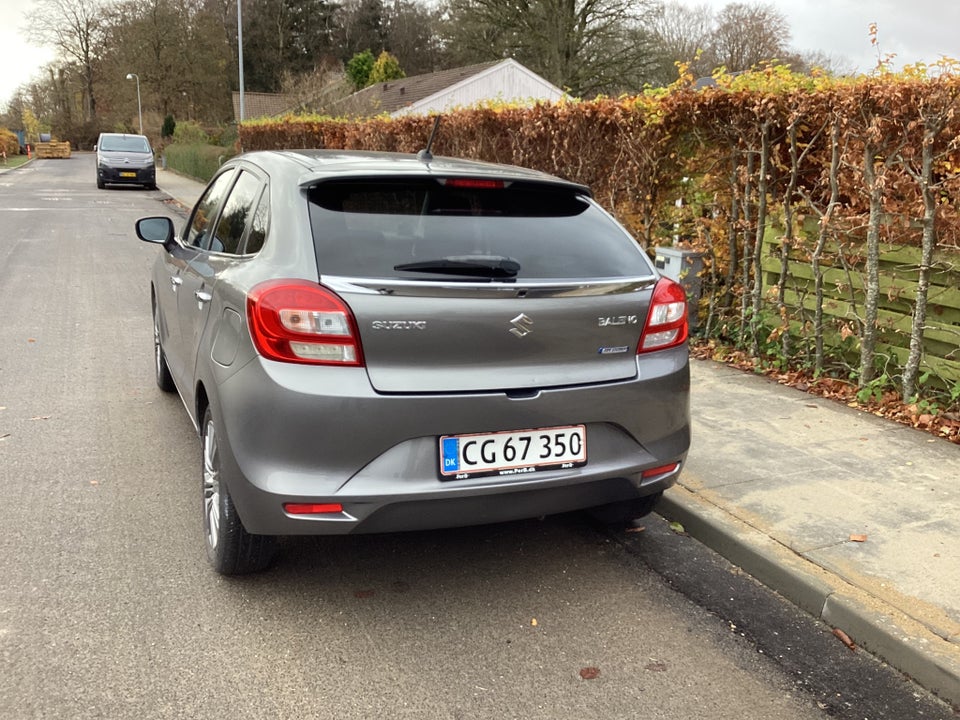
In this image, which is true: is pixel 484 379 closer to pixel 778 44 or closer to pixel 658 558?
pixel 658 558

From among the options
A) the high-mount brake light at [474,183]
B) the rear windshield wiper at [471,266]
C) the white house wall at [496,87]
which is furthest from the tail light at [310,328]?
the white house wall at [496,87]

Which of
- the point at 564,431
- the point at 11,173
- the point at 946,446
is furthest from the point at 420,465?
the point at 11,173

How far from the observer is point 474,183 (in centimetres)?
332

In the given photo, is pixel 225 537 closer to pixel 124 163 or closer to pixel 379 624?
pixel 379 624

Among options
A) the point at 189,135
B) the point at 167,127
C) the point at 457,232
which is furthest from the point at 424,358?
the point at 167,127

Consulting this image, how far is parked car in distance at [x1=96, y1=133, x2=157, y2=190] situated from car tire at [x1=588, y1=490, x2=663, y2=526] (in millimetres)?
30036

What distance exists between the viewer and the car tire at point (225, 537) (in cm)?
322

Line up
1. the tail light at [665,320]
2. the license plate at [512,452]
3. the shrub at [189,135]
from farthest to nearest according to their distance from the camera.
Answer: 1. the shrub at [189,135]
2. the tail light at [665,320]
3. the license plate at [512,452]

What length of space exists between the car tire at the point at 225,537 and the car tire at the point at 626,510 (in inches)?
60.3

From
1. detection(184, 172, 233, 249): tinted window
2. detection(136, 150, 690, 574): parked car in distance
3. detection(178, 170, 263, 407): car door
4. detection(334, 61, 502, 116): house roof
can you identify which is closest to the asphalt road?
detection(136, 150, 690, 574): parked car in distance

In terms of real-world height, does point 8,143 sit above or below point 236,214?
above

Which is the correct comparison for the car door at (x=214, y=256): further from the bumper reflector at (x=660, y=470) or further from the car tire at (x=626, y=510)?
→ the car tire at (x=626, y=510)

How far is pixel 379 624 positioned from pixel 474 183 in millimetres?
1716

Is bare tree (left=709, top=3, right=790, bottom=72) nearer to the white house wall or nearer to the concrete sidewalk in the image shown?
the white house wall
